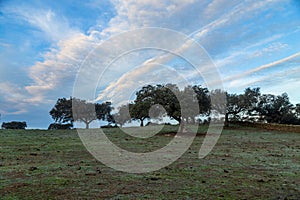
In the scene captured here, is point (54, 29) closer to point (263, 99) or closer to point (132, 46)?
point (132, 46)

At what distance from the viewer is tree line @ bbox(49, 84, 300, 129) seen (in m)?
29.5

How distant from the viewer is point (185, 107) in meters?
29.0

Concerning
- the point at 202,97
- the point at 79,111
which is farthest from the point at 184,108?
the point at 79,111

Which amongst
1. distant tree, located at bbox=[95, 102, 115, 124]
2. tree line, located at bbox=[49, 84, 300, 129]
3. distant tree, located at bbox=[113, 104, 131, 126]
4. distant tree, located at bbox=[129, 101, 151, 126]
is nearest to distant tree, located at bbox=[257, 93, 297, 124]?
tree line, located at bbox=[49, 84, 300, 129]

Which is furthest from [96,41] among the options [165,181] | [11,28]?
[165,181]

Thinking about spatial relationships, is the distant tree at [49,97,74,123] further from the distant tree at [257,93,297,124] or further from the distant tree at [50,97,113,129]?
the distant tree at [257,93,297,124]

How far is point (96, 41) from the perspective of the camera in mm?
17484

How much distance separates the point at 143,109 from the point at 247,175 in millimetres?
22127

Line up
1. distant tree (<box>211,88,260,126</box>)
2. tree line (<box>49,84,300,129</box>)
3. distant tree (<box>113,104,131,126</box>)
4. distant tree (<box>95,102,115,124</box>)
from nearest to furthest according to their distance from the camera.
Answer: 1. tree line (<box>49,84,300,129</box>)
2. distant tree (<box>113,104,131,126</box>)
3. distant tree (<box>211,88,260,126</box>)
4. distant tree (<box>95,102,115,124</box>)

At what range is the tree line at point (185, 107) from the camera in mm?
29469

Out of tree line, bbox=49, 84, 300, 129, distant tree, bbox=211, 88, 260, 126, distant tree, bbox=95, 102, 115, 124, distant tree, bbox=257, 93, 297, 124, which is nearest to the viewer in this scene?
tree line, bbox=49, 84, 300, 129

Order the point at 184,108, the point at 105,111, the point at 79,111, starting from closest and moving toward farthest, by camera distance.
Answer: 1. the point at 184,108
2. the point at 79,111
3. the point at 105,111

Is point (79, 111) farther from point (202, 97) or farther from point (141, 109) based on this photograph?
point (202, 97)

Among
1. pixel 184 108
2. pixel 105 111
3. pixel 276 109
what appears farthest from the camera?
pixel 105 111
